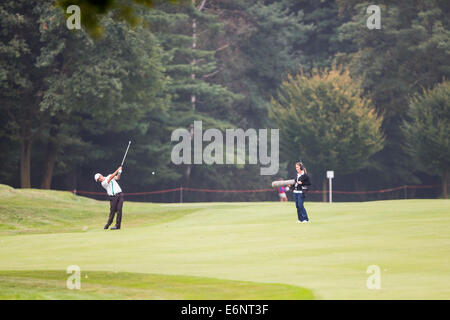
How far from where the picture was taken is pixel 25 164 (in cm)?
5547

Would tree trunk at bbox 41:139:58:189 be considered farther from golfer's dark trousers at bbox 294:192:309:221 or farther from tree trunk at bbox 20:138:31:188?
golfer's dark trousers at bbox 294:192:309:221

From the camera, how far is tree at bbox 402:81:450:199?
65438mm

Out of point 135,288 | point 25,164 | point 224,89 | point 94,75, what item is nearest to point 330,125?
point 224,89

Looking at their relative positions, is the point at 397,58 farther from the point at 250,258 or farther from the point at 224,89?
the point at 250,258

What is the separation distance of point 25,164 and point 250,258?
126ft

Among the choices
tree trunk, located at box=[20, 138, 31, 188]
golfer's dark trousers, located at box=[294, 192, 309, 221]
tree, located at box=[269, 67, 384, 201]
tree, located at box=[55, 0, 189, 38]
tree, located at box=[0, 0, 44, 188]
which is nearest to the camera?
tree, located at box=[55, 0, 189, 38]

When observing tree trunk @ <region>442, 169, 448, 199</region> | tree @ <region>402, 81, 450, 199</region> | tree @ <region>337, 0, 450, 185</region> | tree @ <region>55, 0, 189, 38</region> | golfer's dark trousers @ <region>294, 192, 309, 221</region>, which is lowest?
golfer's dark trousers @ <region>294, 192, 309, 221</region>

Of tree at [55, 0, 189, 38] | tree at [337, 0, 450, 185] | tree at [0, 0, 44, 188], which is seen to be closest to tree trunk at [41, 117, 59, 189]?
tree at [0, 0, 44, 188]

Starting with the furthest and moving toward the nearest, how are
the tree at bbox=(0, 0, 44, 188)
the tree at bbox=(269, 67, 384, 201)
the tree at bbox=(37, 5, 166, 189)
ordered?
the tree at bbox=(269, 67, 384, 201) < the tree at bbox=(37, 5, 166, 189) < the tree at bbox=(0, 0, 44, 188)

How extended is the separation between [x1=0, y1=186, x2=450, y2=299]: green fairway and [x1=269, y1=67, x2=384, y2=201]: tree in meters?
32.8

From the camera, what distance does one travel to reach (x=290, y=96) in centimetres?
7162

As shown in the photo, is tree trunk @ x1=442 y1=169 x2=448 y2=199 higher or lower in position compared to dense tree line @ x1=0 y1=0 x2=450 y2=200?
lower

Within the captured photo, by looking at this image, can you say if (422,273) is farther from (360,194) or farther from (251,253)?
(360,194)

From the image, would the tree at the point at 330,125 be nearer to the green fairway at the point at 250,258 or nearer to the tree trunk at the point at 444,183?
the tree trunk at the point at 444,183
